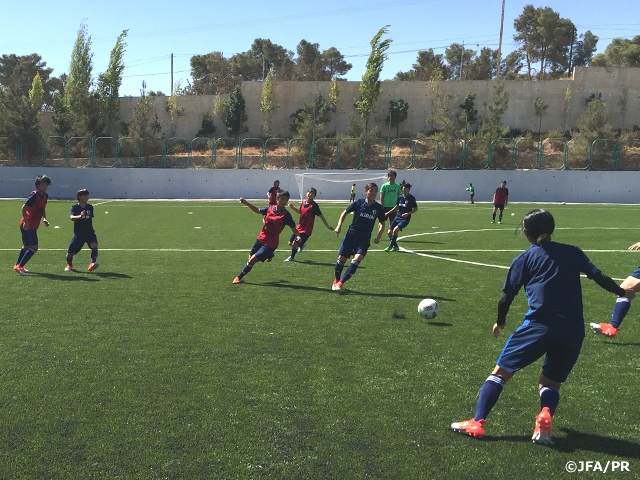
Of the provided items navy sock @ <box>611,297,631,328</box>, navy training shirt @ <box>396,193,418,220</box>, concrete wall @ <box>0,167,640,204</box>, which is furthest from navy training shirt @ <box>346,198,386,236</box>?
concrete wall @ <box>0,167,640,204</box>

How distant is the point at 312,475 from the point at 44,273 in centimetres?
975

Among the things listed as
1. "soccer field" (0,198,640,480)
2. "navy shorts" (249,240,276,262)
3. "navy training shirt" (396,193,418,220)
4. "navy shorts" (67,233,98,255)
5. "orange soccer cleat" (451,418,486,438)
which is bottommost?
"soccer field" (0,198,640,480)

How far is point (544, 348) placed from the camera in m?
4.81

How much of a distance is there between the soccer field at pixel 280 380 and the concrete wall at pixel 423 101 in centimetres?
5241

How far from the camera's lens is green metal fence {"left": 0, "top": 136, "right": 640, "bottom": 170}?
46.1 meters

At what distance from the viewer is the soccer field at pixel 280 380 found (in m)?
4.54

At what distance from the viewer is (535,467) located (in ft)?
14.6

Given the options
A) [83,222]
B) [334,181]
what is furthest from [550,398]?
[334,181]

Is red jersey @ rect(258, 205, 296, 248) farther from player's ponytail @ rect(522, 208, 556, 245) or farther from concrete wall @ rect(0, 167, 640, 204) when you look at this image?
concrete wall @ rect(0, 167, 640, 204)

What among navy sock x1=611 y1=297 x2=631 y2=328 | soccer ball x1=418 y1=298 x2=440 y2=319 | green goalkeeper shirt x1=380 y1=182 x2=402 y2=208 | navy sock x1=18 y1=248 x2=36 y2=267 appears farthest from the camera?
green goalkeeper shirt x1=380 y1=182 x2=402 y2=208

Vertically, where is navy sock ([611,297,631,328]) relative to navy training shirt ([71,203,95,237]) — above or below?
below

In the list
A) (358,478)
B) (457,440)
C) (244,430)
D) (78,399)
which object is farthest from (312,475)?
(78,399)

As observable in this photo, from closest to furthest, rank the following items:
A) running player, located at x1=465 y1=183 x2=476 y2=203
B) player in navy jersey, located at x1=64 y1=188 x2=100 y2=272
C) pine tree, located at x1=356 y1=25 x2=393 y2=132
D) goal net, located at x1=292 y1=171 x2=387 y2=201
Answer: player in navy jersey, located at x1=64 y1=188 x2=100 y2=272, running player, located at x1=465 y1=183 x2=476 y2=203, goal net, located at x1=292 y1=171 x2=387 y2=201, pine tree, located at x1=356 y1=25 x2=393 y2=132

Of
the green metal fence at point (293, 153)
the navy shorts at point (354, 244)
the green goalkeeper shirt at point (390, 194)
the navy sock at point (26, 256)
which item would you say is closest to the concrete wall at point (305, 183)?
the green metal fence at point (293, 153)
